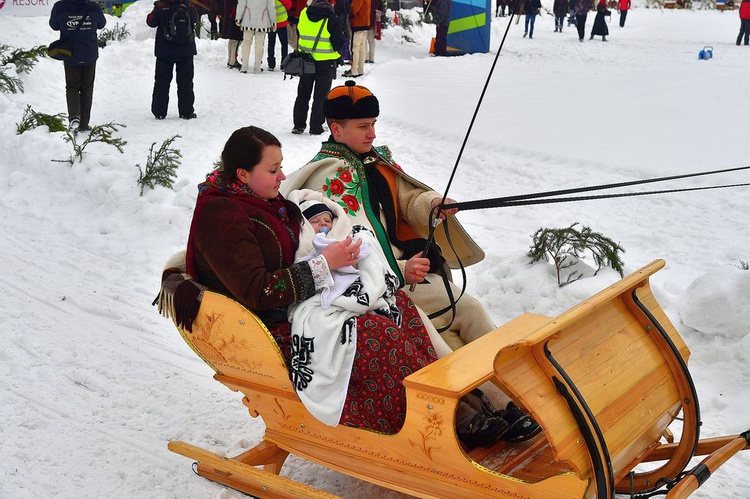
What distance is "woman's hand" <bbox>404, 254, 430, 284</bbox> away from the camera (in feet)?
12.4

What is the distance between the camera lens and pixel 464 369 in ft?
9.94

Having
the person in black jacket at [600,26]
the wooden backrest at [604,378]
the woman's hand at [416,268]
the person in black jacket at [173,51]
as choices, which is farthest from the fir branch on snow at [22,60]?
the person in black jacket at [600,26]

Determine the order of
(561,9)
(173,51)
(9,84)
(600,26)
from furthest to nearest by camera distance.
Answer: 1. (561,9)
2. (600,26)
3. (173,51)
4. (9,84)

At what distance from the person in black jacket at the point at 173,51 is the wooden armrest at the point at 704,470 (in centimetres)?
835

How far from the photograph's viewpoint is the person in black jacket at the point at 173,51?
9961mm

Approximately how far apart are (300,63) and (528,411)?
749cm

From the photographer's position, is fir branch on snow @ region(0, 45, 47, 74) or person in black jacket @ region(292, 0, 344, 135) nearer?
person in black jacket @ region(292, 0, 344, 135)

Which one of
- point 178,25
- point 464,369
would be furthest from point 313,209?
point 178,25

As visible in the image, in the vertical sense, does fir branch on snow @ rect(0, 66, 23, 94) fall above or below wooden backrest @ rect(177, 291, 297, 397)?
below

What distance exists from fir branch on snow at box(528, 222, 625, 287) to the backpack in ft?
19.4

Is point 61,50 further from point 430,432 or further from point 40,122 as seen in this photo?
point 430,432

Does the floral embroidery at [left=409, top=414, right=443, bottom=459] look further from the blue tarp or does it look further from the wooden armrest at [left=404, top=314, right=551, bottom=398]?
the blue tarp

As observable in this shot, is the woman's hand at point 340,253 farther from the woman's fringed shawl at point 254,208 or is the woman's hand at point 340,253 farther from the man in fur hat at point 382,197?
the man in fur hat at point 382,197

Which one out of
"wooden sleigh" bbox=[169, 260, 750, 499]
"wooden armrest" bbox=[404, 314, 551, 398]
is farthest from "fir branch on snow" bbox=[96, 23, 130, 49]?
"wooden armrest" bbox=[404, 314, 551, 398]
